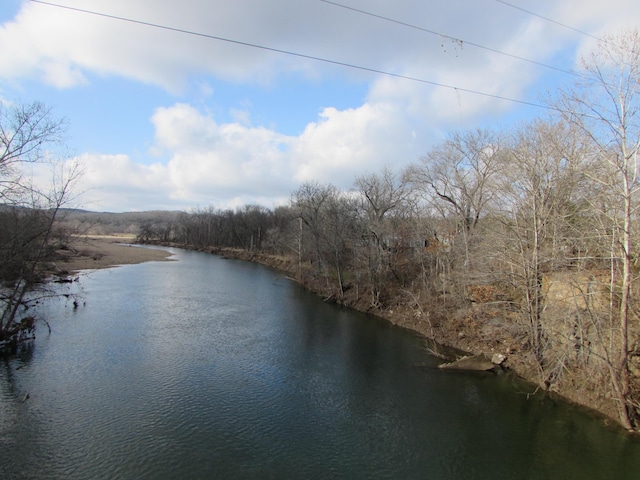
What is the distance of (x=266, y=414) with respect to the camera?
508 inches

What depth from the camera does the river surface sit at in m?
10.3

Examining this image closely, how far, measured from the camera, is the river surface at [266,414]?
10320 mm

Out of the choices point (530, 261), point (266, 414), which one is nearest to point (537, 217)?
point (530, 261)

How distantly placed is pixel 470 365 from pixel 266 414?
11.1 m

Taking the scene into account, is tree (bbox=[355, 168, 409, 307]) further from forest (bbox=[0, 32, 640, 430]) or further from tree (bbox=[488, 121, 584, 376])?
tree (bbox=[488, 121, 584, 376])

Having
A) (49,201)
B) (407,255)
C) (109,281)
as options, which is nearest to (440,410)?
(49,201)

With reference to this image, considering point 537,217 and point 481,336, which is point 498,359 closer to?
point 481,336

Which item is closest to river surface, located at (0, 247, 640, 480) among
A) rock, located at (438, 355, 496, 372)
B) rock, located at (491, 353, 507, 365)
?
rock, located at (438, 355, 496, 372)

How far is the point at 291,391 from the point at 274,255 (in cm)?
5285

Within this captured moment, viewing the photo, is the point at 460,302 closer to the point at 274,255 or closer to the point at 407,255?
the point at 407,255

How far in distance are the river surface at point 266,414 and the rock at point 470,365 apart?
2.75ft

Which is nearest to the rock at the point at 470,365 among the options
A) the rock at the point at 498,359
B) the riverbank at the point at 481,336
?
the rock at the point at 498,359

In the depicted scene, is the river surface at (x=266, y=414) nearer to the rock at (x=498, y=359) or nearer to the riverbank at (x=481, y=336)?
the riverbank at (x=481, y=336)

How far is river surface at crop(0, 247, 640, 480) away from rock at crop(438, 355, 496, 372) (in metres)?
0.84
